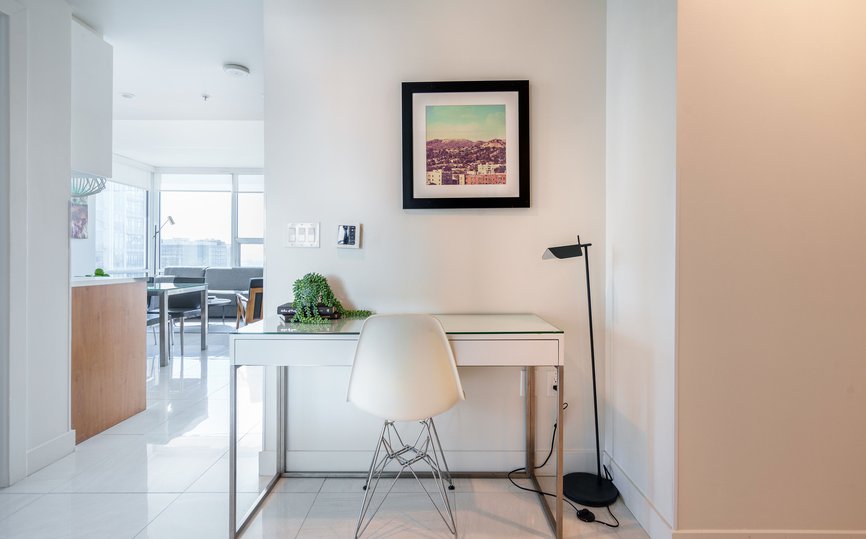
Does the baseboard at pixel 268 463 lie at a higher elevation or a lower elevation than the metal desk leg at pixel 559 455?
lower

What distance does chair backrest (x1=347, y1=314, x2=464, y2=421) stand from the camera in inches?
63.2

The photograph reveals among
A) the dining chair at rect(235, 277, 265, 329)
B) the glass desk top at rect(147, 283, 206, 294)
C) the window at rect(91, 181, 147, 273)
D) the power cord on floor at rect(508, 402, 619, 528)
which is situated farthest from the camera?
the window at rect(91, 181, 147, 273)

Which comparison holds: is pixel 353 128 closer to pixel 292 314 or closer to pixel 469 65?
pixel 469 65

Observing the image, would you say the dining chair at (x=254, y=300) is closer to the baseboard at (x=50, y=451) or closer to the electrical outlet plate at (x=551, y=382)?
the baseboard at (x=50, y=451)

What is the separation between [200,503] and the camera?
6.29 ft

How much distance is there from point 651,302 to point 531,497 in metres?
1.03

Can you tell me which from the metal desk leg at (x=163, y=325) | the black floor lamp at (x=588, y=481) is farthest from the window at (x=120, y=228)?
the black floor lamp at (x=588, y=481)

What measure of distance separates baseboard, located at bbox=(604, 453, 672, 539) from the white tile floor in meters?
0.04

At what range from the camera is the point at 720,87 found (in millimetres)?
1538

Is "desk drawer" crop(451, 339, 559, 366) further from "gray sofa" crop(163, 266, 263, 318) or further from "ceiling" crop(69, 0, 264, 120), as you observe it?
"gray sofa" crop(163, 266, 263, 318)

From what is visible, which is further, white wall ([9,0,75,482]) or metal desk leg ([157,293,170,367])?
metal desk leg ([157,293,170,367])

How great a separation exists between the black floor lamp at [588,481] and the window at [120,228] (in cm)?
712

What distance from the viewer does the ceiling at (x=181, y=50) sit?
2555 millimetres

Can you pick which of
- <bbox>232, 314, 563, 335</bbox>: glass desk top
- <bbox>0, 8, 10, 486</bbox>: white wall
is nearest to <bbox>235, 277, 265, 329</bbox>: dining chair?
<bbox>0, 8, 10, 486</bbox>: white wall
